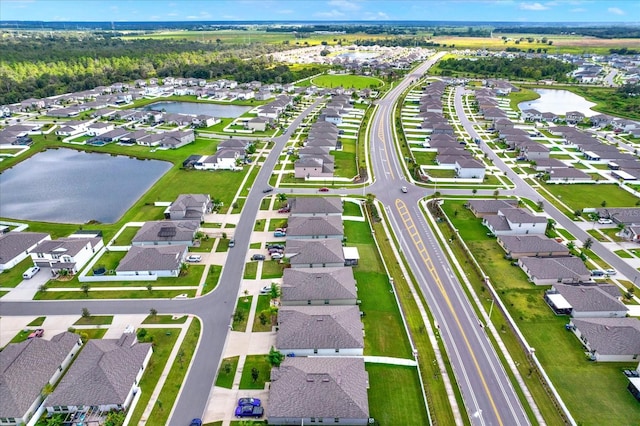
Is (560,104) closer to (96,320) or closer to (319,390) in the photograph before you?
(319,390)

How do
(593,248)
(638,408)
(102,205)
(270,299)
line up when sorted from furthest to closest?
1. (102,205)
2. (593,248)
3. (270,299)
4. (638,408)

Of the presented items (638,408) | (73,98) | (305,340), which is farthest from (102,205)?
(73,98)

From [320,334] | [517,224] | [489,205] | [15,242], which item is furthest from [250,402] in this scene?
[489,205]

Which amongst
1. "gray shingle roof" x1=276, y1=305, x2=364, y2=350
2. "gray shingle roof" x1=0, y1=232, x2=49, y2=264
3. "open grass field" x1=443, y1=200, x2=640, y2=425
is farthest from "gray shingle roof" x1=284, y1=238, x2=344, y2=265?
"gray shingle roof" x1=0, y1=232, x2=49, y2=264

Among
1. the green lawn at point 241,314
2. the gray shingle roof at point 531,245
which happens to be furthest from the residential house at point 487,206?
the green lawn at point 241,314

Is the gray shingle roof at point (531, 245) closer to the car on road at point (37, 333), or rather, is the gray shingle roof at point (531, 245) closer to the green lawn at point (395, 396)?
the green lawn at point (395, 396)

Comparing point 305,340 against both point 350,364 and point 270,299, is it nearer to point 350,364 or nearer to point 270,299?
point 350,364
